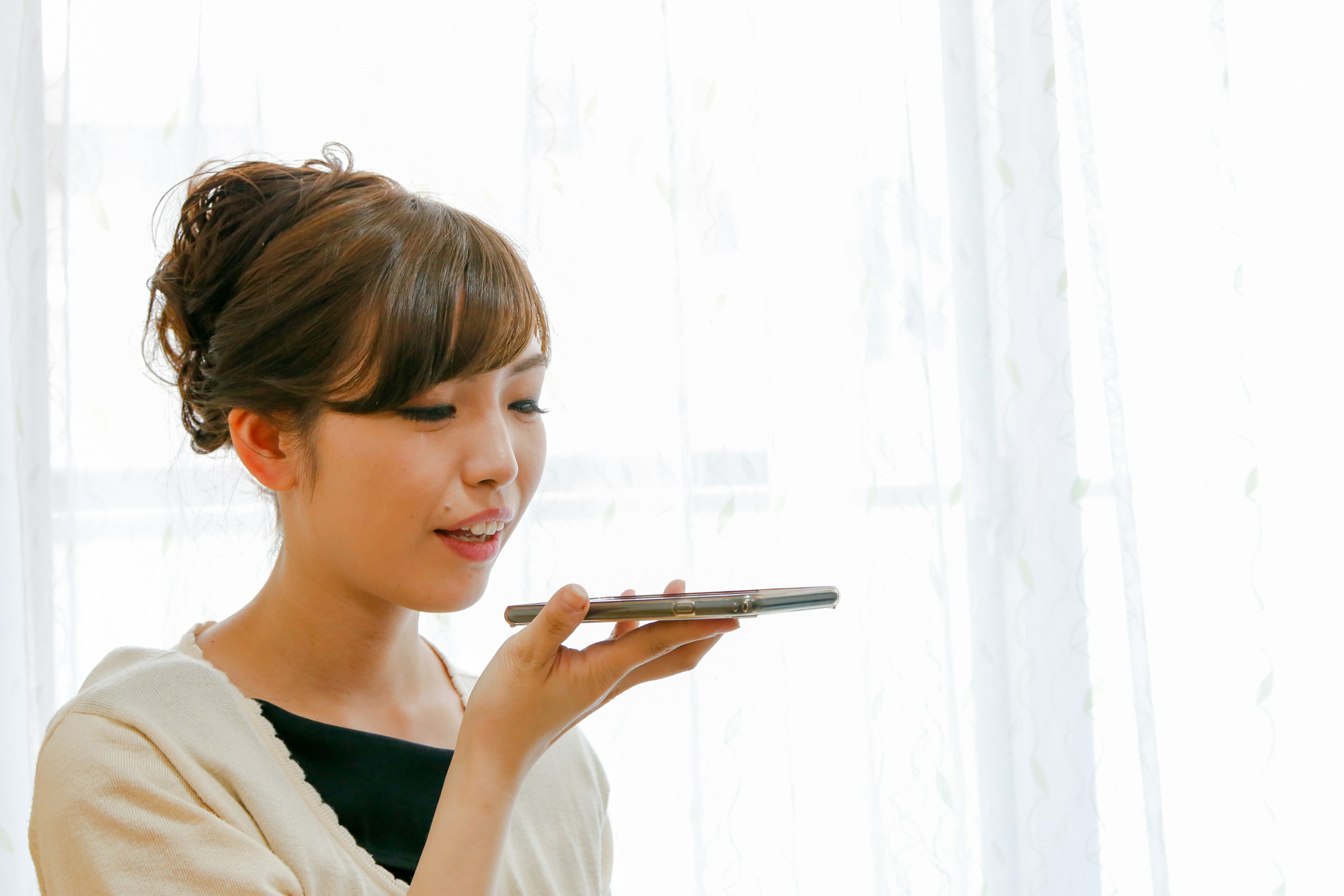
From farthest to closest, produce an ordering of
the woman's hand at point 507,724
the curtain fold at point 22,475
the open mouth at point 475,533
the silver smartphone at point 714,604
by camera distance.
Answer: the curtain fold at point 22,475 < the open mouth at point 475,533 < the woman's hand at point 507,724 < the silver smartphone at point 714,604

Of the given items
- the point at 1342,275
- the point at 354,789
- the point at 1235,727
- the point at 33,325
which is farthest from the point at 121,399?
the point at 1342,275

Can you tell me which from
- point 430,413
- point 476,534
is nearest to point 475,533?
point 476,534

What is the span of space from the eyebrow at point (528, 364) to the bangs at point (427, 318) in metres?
0.01

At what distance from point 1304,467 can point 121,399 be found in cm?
209

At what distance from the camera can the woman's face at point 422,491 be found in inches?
33.0

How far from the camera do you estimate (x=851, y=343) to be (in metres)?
1.83

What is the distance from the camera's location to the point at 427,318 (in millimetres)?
840

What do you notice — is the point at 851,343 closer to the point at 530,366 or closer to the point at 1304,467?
the point at 1304,467

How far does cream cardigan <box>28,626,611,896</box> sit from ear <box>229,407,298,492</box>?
0.54 feet

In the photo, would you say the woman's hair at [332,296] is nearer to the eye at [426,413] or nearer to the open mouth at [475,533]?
the eye at [426,413]

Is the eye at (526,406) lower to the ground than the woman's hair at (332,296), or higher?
lower

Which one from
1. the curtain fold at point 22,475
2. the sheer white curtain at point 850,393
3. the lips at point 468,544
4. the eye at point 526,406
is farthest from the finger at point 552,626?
the curtain fold at point 22,475

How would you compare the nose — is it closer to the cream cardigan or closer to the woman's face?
the woman's face

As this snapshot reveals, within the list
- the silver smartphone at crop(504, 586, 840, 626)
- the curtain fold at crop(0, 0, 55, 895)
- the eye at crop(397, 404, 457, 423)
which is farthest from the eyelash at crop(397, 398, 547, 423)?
the curtain fold at crop(0, 0, 55, 895)
